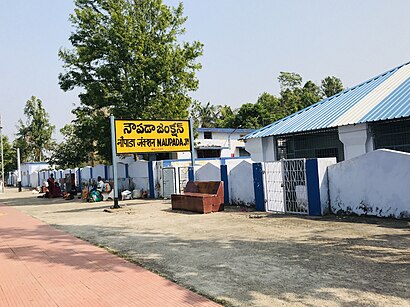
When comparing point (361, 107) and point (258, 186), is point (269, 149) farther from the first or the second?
point (258, 186)

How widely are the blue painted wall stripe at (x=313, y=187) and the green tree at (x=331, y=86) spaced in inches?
2281

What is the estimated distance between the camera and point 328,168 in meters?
11.8

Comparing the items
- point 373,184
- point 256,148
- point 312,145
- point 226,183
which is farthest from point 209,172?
point 373,184

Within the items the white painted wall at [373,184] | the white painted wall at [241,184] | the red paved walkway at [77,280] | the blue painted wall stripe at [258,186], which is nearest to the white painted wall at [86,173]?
the white painted wall at [241,184]

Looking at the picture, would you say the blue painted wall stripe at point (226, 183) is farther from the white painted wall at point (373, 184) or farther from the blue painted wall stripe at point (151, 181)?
the blue painted wall stripe at point (151, 181)

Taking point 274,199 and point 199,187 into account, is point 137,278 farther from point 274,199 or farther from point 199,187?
point 199,187

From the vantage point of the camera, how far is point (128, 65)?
2428 cm

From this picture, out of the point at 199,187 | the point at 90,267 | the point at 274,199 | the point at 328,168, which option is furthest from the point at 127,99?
the point at 90,267

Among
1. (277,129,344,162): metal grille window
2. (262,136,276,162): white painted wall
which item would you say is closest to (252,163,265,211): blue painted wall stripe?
(277,129,344,162): metal grille window

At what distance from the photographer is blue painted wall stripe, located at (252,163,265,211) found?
13531 millimetres

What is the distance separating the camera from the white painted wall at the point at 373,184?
32.1 ft

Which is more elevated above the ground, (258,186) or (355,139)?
(355,139)

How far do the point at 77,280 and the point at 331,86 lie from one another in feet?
216

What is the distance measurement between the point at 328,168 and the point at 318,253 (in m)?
5.19
